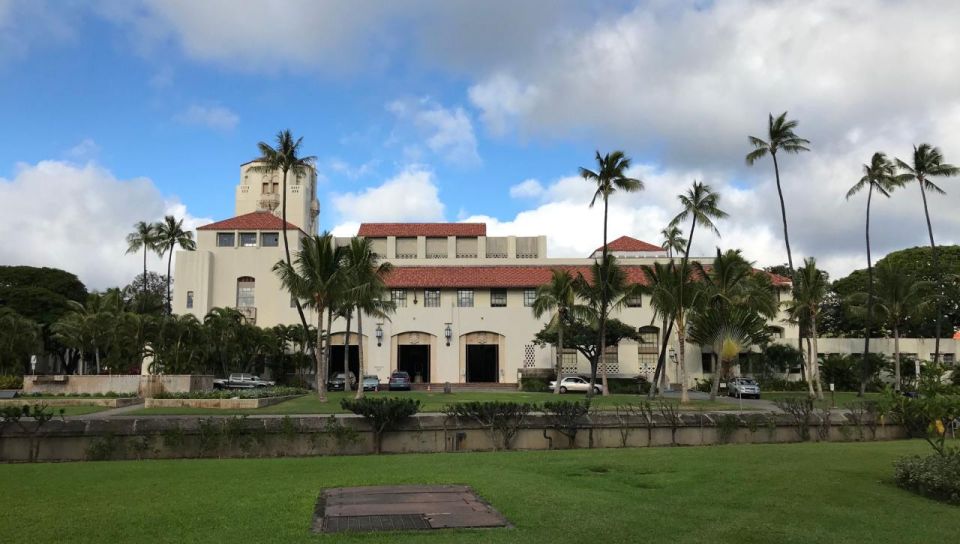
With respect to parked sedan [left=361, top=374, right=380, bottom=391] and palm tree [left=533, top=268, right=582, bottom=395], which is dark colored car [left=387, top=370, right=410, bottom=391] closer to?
parked sedan [left=361, top=374, right=380, bottom=391]

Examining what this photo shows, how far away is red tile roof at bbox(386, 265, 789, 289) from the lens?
178ft

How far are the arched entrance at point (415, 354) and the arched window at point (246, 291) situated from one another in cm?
1200

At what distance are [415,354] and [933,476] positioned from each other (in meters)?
48.5

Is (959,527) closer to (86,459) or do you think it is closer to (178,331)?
(86,459)

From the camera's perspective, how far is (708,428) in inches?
629

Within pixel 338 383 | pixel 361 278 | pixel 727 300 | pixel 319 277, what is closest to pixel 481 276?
pixel 338 383

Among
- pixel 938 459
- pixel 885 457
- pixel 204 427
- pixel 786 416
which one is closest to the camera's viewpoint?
pixel 938 459

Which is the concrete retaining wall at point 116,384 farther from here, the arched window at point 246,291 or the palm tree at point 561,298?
the arched window at point 246,291

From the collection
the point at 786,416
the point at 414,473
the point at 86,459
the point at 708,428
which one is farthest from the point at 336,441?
the point at 786,416

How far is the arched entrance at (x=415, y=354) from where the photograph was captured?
177 feet

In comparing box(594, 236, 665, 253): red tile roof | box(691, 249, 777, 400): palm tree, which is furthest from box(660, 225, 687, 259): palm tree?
box(691, 249, 777, 400): palm tree

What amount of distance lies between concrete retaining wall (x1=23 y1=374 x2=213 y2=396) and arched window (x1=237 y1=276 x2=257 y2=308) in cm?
1907

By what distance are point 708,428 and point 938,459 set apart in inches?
251

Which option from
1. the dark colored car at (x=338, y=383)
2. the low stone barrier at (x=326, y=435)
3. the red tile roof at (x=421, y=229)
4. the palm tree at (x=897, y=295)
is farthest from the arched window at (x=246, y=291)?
the palm tree at (x=897, y=295)
